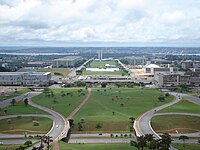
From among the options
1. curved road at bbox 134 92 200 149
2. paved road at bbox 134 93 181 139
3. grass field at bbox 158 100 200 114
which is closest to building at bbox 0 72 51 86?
curved road at bbox 134 92 200 149

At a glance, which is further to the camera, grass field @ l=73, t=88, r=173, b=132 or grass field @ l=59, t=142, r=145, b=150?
grass field @ l=73, t=88, r=173, b=132

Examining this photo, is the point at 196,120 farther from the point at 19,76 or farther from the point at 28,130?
the point at 19,76

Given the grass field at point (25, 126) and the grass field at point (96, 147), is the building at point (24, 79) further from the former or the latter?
the grass field at point (96, 147)

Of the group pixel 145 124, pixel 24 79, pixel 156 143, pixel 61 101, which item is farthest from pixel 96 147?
pixel 24 79

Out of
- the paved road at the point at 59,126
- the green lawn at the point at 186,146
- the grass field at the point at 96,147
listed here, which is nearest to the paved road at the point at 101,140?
the paved road at the point at 59,126

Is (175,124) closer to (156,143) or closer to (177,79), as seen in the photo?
(156,143)

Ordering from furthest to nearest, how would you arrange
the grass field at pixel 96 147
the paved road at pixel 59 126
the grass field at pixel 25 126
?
the grass field at pixel 25 126 → the paved road at pixel 59 126 → the grass field at pixel 96 147

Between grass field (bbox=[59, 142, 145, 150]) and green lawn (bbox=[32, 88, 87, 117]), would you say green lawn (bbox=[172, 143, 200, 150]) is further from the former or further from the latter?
green lawn (bbox=[32, 88, 87, 117])
